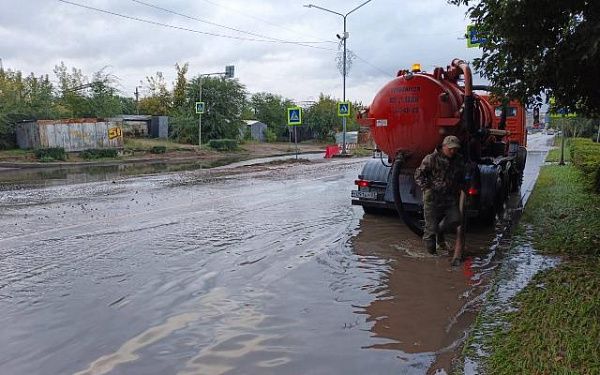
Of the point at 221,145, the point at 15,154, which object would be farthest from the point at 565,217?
the point at 221,145

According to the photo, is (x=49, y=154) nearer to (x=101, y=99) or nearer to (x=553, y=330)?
(x=101, y=99)

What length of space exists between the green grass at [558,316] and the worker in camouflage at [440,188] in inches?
54.8

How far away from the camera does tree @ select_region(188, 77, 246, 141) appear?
43969 millimetres

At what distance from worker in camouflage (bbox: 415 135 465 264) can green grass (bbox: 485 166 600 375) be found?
54.8 inches

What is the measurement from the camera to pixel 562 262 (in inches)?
260

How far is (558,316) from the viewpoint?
15.1ft

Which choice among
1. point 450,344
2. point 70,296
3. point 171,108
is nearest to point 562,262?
point 450,344

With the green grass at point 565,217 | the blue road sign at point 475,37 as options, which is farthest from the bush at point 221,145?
the blue road sign at point 475,37

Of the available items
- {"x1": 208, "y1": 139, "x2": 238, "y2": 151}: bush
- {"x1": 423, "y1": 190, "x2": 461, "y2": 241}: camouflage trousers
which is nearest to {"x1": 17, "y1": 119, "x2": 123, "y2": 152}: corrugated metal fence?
{"x1": 208, "y1": 139, "x2": 238, "y2": 151}: bush

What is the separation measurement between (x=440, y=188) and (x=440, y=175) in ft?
0.58

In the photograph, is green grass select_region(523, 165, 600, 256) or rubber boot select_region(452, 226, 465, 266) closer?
rubber boot select_region(452, 226, 465, 266)

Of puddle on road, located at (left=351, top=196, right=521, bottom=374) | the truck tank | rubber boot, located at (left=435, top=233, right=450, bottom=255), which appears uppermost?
the truck tank

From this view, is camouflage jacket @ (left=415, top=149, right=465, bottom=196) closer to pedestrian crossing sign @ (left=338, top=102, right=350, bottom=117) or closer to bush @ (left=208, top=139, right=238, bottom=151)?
pedestrian crossing sign @ (left=338, top=102, right=350, bottom=117)

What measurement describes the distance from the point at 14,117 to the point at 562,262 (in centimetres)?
3171
